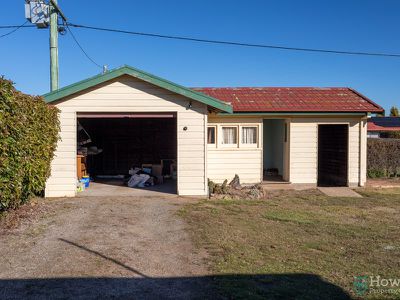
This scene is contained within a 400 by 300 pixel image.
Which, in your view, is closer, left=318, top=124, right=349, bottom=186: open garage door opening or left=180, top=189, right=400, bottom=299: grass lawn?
left=180, top=189, right=400, bottom=299: grass lawn

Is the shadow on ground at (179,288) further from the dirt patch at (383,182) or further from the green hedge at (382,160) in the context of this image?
the green hedge at (382,160)

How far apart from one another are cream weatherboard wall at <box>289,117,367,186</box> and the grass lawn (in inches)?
109

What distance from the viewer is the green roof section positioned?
10.2 meters

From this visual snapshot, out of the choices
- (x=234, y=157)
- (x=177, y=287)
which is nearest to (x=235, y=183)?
(x=234, y=157)

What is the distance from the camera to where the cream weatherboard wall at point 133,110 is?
1056cm

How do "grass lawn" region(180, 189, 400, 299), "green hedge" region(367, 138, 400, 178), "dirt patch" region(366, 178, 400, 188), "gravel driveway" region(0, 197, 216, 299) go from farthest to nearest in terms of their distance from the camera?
1. "green hedge" region(367, 138, 400, 178)
2. "dirt patch" region(366, 178, 400, 188)
3. "grass lawn" region(180, 189, 400, 299)
4. "gravel driveway" region(0, 197, 216, 299)

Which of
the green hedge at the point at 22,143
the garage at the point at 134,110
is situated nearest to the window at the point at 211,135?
the garage at the point at 134,110

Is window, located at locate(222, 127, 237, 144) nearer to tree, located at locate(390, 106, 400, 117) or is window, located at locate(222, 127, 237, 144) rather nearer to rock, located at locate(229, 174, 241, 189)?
rock, located at locate(229, 174, 241, 189)

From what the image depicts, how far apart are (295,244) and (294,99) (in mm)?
8487

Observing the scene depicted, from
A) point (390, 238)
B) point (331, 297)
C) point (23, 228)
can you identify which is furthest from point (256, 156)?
point (331, 297)

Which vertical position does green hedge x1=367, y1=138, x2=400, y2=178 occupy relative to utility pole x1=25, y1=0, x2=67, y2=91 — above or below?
below

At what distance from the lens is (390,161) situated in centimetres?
1605

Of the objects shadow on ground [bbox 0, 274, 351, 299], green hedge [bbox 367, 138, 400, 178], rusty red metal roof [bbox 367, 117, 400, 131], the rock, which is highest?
rusty red metal roof [bbox 367, 117, 400, 131]

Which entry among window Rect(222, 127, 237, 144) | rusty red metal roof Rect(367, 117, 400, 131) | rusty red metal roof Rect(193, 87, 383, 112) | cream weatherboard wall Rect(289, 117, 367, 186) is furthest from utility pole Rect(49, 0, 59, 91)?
rusty red metal roof Rect(367, 117, 400, 131)
